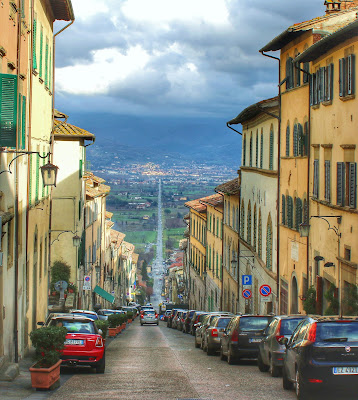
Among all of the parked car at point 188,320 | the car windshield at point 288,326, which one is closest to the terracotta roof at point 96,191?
the parked car at point 188,320

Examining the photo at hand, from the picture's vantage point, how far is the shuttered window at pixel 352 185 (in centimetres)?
2277

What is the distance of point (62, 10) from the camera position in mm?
31062

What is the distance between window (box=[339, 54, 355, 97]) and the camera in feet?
74.8

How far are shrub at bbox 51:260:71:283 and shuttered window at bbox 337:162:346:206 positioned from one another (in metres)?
24.4

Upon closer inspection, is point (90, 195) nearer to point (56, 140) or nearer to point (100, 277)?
point (56, 140)

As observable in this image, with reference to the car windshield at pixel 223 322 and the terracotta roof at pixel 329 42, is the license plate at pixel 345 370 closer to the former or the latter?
the terracotta roof at pixel 329 42

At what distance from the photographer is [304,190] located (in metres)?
29.5

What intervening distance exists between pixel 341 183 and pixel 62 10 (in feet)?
45.2

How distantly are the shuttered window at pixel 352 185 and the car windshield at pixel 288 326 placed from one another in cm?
589

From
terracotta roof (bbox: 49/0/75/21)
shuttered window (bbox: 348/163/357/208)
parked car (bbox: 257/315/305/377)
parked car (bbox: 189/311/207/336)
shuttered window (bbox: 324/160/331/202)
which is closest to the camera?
parked car (bbox: 257/315/305/377)

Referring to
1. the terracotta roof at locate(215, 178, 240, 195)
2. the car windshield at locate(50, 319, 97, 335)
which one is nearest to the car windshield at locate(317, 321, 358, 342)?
the car windshield at locate(50, 319, 97, 335)

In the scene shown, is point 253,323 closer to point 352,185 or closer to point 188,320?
point 352,185

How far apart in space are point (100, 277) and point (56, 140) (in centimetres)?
2571

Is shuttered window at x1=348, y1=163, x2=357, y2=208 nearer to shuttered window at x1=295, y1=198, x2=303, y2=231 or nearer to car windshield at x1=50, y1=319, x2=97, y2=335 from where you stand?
shuttered window at x1=295, y1=198, x2=303, y2=231
